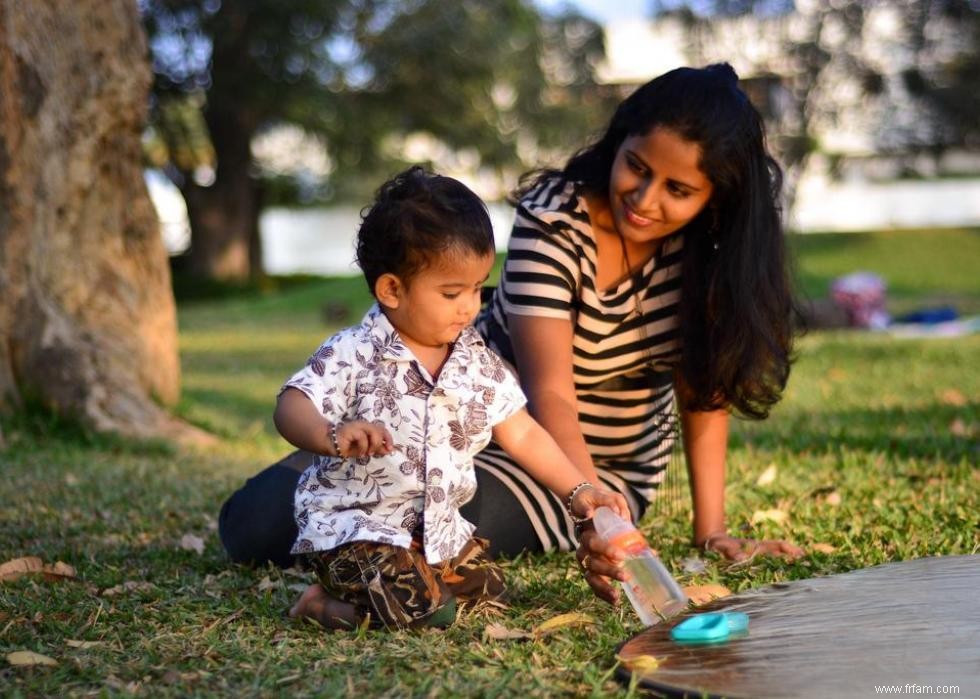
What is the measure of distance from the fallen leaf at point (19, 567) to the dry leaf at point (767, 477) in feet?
8.35

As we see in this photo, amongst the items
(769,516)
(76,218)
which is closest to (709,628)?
(769,516)

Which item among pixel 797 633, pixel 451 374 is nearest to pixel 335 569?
pixel 451 374

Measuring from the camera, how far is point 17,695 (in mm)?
2395

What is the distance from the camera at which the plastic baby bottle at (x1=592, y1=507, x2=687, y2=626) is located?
2.78 meters

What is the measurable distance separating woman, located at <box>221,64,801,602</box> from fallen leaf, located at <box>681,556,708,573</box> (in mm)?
107

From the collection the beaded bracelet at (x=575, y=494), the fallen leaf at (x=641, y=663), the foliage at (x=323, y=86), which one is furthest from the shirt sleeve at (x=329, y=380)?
the foliage at (x=323, y=86)

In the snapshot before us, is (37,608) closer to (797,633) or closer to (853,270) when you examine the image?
(797,633)

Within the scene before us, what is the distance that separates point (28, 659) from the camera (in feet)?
8.63

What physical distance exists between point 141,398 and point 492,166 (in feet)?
62.7

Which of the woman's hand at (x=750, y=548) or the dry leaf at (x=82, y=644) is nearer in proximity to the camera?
the dry leaf at (x=82, y=644)

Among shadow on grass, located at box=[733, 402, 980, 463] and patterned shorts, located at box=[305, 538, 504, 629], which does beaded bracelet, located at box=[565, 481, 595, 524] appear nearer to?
patterned shorts, located at box=[305, 538, 504, 629]

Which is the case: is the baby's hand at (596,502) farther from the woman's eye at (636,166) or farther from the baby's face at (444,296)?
the woman's eye at (636,166)

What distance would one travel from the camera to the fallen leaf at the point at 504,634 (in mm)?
2758

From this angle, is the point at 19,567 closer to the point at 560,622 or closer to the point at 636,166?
the point at 560,622
